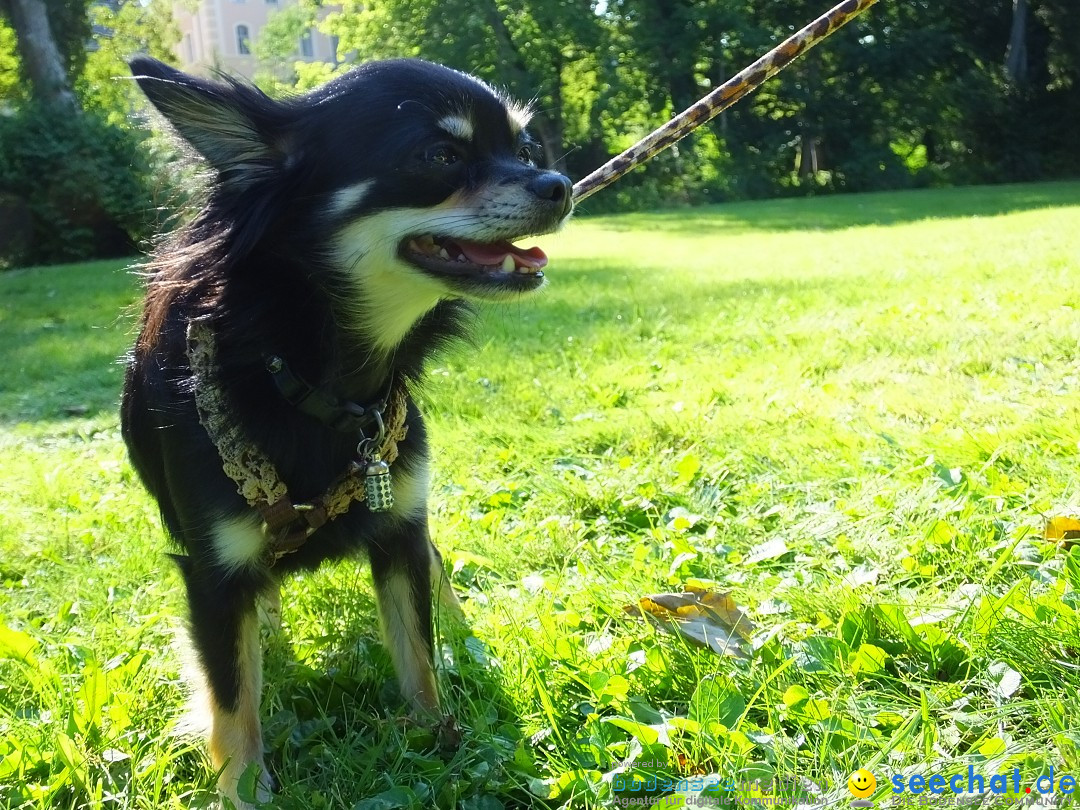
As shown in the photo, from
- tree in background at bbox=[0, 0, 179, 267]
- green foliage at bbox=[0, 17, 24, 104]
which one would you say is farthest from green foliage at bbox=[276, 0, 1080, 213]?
green foliage at bbox=[0, 17, 24, 104]

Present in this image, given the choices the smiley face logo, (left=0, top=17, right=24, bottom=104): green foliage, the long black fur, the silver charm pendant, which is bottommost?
the smiley face logo

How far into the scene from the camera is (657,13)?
85.2 feet

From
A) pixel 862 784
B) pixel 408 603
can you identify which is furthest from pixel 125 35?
pixel 862 784

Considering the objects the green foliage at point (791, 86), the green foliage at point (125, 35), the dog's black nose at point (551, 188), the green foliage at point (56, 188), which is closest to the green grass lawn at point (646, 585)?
the dog's black nose at point (551, 188)

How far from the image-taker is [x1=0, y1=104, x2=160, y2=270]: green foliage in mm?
13797

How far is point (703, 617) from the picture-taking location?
7.02 ft

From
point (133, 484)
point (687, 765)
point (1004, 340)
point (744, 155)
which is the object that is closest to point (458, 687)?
point (687, 765)

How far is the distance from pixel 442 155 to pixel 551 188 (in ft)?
0.92

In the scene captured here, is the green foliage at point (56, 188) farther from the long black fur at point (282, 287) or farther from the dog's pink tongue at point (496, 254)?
the dog's pink tongue at point (496, 254)

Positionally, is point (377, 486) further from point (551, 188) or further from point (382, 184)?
point (551, 188)

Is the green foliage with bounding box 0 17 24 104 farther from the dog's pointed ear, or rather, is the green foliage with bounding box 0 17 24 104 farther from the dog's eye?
the dog's eye

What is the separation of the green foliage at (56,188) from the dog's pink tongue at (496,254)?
13.2 metres

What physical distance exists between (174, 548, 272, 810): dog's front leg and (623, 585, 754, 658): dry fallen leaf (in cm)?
92

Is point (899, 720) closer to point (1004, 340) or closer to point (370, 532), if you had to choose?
point (370, 532)
